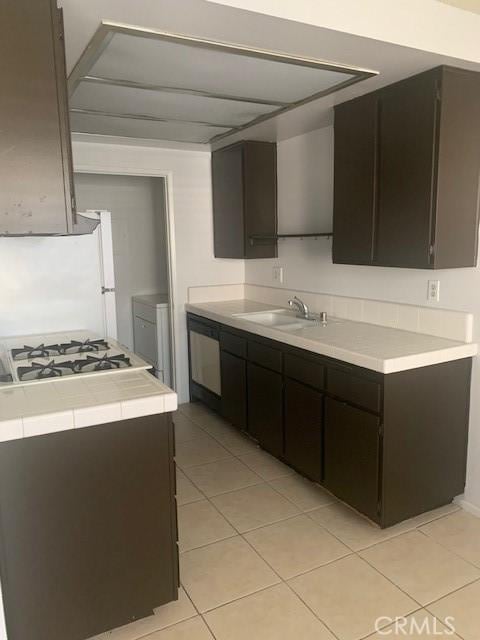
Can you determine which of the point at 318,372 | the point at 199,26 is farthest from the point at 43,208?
Answer: the point at 318,372

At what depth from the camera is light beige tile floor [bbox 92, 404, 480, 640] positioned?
187 centimetres

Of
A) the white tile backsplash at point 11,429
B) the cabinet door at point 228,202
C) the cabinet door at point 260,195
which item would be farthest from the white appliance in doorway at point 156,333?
the white tile backsplash at point 11,429

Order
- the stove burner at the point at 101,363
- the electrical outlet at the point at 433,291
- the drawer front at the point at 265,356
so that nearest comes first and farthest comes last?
1. the stove burner at the point at 101,363
2. the electrical outlet at the point at 433,291
3. the drawer front at the point at 265,356

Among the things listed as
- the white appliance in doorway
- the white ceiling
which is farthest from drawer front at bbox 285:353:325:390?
the white appliance in doorway

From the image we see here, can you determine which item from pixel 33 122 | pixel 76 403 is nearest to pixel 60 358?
pixel 76 403

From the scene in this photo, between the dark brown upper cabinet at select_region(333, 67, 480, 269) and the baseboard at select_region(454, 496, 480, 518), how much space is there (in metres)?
1.27

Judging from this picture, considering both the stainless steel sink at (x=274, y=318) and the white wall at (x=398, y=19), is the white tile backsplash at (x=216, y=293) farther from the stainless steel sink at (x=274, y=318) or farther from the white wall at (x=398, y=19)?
the white wall at (x=398, y=19)

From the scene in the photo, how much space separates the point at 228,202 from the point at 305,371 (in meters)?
1.84

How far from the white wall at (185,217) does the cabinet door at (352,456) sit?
6.69 ft

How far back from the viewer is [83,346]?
2752 mm

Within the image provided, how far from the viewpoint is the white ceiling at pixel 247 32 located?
1.67 m

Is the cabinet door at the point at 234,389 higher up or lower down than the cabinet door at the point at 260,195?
lower down

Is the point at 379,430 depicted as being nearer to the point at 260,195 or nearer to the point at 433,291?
the point at 433,291

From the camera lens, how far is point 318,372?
104 inches
